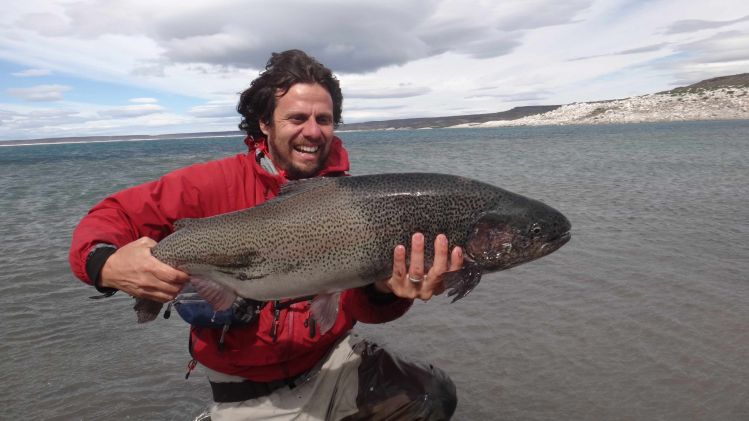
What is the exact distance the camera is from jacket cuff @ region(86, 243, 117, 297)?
324cm

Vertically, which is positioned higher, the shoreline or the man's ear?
the man's ear

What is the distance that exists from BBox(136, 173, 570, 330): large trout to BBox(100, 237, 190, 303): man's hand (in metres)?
0.14

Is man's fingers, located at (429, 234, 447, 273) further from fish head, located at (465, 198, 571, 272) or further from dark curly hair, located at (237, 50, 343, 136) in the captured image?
dark curly hair, located at (237, 50, 343, 136)

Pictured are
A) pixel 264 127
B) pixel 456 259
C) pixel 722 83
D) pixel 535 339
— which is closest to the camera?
pixel 456 259

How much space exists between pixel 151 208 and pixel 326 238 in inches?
53.2

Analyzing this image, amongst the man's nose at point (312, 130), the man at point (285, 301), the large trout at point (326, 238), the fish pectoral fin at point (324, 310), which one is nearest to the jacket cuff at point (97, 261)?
the man at point (285, 301)

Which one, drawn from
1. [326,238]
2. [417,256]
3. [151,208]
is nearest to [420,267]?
[417,256]

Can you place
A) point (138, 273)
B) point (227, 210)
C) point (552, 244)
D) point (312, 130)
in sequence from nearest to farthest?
1. point (138, 273)
2. point (552, 244)
3. point (227, 210)
4. point (312, 130)

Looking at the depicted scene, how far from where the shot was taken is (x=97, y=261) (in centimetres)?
326

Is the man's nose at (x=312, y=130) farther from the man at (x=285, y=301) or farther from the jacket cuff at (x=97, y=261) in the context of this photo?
the jacket cuff at (x=97, y=261)

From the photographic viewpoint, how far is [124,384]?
570 centimetres

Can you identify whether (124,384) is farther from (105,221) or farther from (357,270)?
(357,270)

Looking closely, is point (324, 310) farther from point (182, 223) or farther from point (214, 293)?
point (182, 223)

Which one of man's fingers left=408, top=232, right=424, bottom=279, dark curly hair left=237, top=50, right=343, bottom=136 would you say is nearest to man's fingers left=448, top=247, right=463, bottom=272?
man's fingers left=408, top=232, right=424, bottom=279
